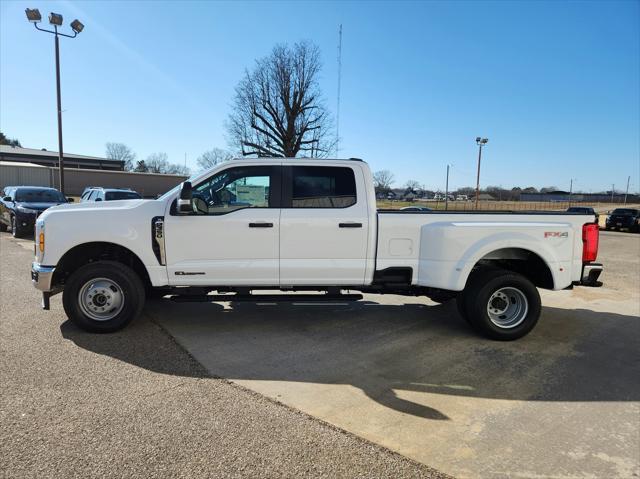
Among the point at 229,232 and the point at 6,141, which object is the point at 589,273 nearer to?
the point at 229,232

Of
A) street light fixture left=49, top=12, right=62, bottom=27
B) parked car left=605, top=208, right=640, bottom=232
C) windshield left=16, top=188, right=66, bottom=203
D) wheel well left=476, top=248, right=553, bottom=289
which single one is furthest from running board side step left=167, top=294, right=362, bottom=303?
parked car left=605, top=208, right=640, bottom=232

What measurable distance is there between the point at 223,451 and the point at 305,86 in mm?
34142

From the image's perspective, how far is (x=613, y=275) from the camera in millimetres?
10188

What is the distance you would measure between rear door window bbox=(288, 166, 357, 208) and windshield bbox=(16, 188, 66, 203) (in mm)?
14063

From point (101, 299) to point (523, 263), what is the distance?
528 centimetres

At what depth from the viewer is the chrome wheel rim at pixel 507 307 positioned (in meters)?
5.20

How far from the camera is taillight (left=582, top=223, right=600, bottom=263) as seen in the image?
17.3ft

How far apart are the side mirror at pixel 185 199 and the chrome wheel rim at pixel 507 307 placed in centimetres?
362

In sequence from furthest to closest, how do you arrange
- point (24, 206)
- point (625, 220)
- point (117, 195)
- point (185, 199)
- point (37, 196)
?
1. point (625, 220)
2. point (117, 195)
3. point (37, 196)
4. point (24, 206)
5. point (185, 199)

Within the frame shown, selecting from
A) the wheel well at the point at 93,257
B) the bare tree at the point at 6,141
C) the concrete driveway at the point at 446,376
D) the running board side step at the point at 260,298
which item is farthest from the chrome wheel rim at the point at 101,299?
the bare tree at the point at 6,141

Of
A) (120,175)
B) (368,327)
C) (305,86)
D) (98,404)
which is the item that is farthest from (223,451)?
(120,175)

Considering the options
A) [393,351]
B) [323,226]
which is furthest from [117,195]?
[393,351]

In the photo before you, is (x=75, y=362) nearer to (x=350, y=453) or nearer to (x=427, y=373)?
(x=350, y=453)

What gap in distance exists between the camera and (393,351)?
15.8 ft
